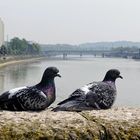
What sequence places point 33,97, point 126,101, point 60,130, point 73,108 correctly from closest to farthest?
point 60,130 → point 73,108 → point 33,97 → point 126,101

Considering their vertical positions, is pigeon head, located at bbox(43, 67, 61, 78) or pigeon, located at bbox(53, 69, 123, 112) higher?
pigeon head, located at bbox(43, 67, 61, 78)

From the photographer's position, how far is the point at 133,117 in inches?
147

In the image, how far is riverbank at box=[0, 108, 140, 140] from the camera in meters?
3.38

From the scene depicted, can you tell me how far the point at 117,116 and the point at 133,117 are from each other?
0.43 feet

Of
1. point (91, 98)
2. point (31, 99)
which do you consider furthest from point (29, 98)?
point (91, 98)

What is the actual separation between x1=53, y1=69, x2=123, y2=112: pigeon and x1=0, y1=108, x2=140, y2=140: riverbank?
27.9 inches

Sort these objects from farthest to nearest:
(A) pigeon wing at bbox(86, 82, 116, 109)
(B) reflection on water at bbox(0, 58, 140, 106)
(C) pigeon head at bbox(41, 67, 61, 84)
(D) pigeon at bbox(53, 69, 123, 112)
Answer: (B) reflection on water at bbox(0, 58, 140, 106)
(C) pigeon head at bbox(41, 67, 61, 84)
(A) pigeon wing at bbox(86, 82, 116, 109)
(D) pigeon at bbox(53, 69, 123, 112)

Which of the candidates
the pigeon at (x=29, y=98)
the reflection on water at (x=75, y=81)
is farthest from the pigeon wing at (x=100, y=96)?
the reflection on water at (x=75, y=81)

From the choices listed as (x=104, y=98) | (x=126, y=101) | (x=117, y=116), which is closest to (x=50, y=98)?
(x=104, y=98)

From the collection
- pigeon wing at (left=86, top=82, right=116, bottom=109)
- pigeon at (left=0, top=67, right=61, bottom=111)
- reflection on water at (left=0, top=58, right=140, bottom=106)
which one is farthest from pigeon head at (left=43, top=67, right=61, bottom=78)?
reflection on water at (left=0, top=58, right=140, bottom=106)

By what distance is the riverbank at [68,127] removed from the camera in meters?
3.38

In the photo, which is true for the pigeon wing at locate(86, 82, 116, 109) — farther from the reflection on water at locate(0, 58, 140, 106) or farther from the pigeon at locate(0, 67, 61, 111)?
the reflection on water at locate(0, 58, 140, 106)

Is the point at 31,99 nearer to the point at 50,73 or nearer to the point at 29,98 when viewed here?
the point at 29,98

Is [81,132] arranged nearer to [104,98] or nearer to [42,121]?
[42,121]
